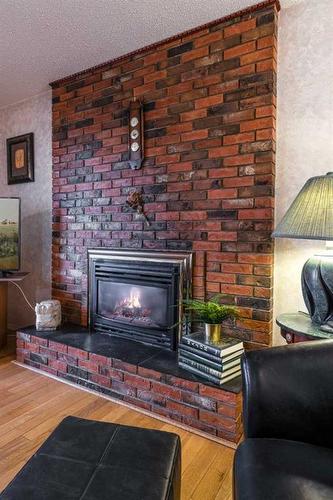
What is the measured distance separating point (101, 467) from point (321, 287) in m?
1.19

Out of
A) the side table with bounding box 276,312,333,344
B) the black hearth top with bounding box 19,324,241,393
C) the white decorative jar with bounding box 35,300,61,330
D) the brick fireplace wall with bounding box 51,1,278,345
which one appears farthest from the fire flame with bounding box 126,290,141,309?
the side table with bounding box 276,312,333,344

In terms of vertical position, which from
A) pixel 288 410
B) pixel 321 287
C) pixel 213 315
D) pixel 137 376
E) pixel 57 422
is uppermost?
pixel 321 287

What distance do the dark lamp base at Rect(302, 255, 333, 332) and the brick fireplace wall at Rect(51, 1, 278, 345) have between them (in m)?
0.42

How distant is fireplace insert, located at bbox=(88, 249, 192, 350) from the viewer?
7.79 ft

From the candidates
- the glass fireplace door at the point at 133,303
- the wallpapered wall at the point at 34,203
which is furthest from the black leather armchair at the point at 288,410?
the wallpapered wall at the point at 34,203

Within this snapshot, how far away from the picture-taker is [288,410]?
1.12 m

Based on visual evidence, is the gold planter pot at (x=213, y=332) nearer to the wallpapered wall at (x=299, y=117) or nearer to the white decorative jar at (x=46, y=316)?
the wallpapered wall at (x=299, y=117)

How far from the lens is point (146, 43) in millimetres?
2430

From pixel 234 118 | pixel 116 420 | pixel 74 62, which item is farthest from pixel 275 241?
pixel 74 62

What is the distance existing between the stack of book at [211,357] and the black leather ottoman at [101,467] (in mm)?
736

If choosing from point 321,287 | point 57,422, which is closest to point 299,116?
point 321,287

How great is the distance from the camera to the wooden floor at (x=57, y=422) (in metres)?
1.49

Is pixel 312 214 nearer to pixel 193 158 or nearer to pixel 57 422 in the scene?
pixel 193 158

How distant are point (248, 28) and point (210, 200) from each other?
3.55 feet
